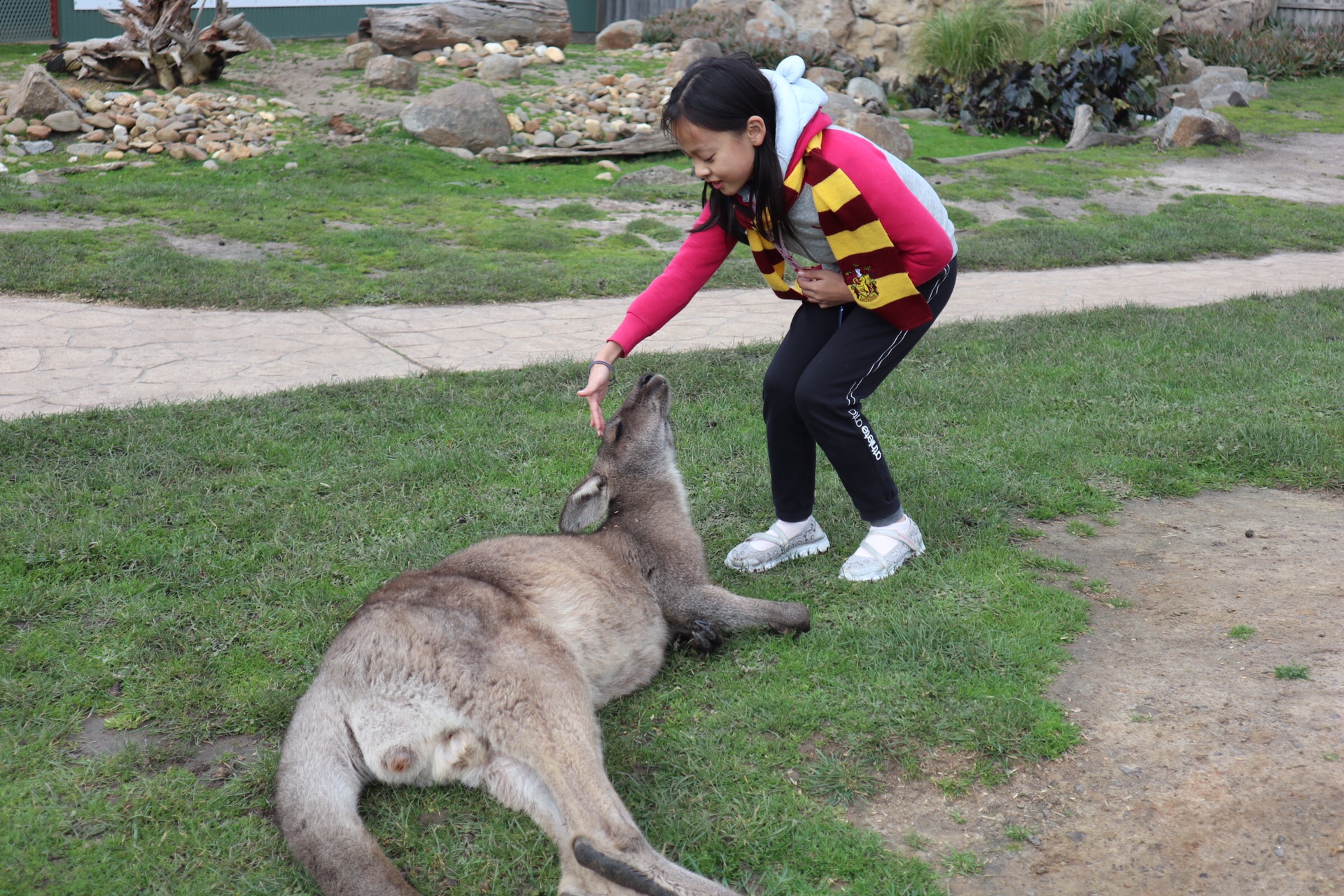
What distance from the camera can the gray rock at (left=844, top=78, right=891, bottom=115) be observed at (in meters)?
17.1

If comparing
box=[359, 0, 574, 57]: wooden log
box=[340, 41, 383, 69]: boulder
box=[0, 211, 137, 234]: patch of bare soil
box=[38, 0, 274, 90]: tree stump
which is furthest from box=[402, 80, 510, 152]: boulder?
box=[359, 0, 574, 57]: wooden log

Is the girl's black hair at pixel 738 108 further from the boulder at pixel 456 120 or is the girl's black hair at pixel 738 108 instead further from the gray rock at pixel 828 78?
the gray rock at pixel 828 78

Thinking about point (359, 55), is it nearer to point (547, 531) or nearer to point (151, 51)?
point (151, 51)

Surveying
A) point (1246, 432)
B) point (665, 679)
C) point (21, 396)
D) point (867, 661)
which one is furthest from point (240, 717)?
point (1246, 432)

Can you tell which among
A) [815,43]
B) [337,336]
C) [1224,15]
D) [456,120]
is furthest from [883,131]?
[1224,15]

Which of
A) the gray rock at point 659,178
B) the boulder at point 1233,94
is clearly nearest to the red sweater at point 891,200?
the gray rock at point 659,178

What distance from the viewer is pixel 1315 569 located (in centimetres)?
391

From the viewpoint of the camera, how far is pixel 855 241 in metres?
3.55

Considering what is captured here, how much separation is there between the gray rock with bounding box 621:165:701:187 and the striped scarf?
8834 millimetres

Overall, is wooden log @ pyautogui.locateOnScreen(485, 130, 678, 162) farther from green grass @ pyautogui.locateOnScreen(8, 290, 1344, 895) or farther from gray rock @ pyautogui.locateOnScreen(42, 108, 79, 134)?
green grass @ pyautogui.locateOnScreen(8, 290, 1344, 895)

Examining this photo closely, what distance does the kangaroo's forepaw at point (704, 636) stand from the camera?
11.7 feet

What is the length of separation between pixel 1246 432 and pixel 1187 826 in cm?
319

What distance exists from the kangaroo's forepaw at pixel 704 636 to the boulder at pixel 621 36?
1899 centimetres

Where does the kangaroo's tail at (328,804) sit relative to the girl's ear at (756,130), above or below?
below
